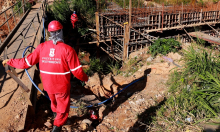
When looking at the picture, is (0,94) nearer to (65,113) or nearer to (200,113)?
(65,113)

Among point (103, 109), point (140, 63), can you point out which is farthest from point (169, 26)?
point (103, 109)

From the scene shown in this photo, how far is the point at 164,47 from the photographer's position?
25.7ft

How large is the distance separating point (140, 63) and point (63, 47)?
5.80 meters

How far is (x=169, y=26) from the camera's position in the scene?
10570mm

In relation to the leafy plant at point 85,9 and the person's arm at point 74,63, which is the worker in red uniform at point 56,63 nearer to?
the person's arm at point 74,63

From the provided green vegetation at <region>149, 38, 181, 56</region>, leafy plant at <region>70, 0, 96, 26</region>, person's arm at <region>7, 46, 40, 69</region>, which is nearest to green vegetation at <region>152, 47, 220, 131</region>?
person's arm at <region>7, 46, 40, 69</region>

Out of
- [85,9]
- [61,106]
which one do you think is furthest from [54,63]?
[85,9]

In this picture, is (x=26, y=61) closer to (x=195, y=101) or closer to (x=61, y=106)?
(x=61, y=106)

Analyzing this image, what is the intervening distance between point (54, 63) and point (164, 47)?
6.18 metres

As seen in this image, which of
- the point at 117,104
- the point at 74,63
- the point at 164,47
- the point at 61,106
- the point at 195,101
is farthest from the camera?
the point at 164,47

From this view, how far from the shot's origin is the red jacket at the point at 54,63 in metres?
2.66

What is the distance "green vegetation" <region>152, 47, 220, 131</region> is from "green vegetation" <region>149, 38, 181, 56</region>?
3477 millimetres

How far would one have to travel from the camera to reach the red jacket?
105 inches

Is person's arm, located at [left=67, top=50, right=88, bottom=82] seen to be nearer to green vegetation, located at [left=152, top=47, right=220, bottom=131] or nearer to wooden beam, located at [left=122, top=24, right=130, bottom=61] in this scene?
green vegetation, located at [left=152, top=47, right=220, bottom=131]
